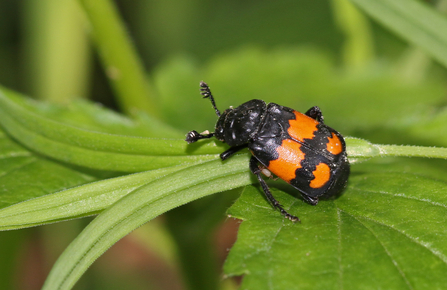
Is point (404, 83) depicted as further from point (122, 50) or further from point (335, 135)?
point (122, 50)

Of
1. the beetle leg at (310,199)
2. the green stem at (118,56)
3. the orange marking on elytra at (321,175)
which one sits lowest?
the beetle leg at (310,199)

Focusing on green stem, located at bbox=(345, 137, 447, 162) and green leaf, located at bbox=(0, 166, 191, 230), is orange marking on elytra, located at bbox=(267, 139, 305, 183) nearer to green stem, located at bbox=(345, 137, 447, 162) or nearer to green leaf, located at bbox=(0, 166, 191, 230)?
green stem, located at bbox=(345, 137, 447, 162)

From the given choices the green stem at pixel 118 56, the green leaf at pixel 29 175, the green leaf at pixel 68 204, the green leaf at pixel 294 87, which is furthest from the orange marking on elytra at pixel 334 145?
the green leaf at pixel 294 87

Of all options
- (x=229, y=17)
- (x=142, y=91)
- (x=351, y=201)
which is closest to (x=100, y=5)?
(x=142, y=91)

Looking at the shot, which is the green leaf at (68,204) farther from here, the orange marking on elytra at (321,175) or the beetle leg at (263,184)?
the orange marking on elytra at (321,175)

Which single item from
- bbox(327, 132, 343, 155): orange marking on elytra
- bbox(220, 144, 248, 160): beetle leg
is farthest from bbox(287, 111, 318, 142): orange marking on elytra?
bbox(220, 144, 248, 160): beetle leg

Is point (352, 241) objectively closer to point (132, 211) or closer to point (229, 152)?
point (229, 152)
